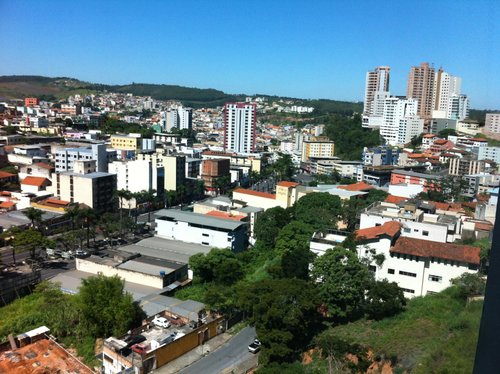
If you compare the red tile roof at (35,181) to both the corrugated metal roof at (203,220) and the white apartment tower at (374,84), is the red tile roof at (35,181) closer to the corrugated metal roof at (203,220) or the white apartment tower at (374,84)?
the corrugated metal roof at (203,220)

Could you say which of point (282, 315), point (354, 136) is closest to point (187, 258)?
point (282, 315)

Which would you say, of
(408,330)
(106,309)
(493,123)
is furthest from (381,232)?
(493,123)

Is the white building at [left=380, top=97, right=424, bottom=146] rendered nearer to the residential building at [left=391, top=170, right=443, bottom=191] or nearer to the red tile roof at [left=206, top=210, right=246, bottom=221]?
the residential building at [left=391, top=170, right=443, bottom=191]

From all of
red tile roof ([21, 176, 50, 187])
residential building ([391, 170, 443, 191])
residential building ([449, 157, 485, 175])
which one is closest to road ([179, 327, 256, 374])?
red tile roof ([21, 176, 50, 187])

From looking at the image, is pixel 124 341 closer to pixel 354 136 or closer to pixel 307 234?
pixel 307 234

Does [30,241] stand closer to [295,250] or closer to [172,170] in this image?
[295,250]

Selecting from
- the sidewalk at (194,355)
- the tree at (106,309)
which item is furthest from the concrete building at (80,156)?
the sidewalk at (194,355)
